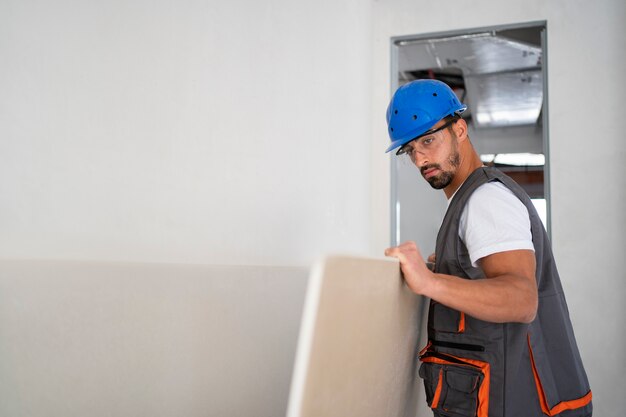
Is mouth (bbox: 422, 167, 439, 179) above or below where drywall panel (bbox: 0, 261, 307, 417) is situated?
above

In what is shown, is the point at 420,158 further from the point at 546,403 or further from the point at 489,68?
the point at 489,68

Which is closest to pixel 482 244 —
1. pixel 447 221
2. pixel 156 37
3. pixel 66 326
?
pixel 447 221

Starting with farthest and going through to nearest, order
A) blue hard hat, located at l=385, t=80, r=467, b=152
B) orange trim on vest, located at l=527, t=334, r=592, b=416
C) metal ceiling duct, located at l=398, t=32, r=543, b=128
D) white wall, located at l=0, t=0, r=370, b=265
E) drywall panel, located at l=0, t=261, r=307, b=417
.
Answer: metal ceiling duct, located at l=398, t=32, r=543, b=128
white wall, located at l=0, t=0, r=370, b=265
drywall panel, located at l=0, t=261, r=307, b=417
blue hard hat, located at l=385, t=80, r=467, b=152
orange trim on vest, located at l=527, t=334, r=592, b=416

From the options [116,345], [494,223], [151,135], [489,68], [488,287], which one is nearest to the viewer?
[488,287]

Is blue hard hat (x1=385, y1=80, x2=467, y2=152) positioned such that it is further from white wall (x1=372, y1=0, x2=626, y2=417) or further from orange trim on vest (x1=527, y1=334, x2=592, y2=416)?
white wall (x1=372, y1=0, x2=626, y2=417)

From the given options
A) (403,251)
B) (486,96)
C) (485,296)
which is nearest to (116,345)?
(403,251)

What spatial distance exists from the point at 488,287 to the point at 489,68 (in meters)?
3.91

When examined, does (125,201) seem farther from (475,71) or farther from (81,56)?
(475,71)

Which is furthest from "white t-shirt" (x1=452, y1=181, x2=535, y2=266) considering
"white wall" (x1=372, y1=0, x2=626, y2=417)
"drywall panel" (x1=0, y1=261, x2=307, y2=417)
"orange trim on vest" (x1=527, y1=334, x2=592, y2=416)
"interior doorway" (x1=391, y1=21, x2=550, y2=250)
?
"white wall" (x1=372, y1=0, x2=626, y2=417)

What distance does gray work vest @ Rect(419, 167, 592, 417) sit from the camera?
1.27 metres

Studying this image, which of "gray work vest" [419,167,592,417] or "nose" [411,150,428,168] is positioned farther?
"nose" [411,150,428,168]

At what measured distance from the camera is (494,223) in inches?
47.6

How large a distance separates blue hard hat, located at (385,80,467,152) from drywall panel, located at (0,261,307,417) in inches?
44.9

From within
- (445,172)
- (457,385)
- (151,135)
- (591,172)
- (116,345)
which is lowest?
(116,345)
